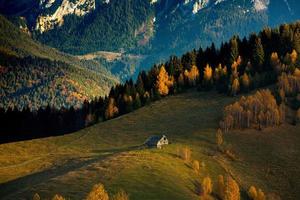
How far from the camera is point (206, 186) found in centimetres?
10994

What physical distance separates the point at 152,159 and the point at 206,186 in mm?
14795

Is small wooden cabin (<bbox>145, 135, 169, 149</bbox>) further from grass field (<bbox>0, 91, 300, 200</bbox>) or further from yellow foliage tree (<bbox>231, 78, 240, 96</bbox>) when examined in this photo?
yellow foliage tree (<bbox>231, 78, 240, 96</bbox>)

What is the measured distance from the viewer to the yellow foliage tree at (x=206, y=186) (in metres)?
108

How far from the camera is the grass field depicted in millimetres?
99750

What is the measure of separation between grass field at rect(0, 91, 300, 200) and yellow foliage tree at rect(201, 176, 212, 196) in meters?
2.48

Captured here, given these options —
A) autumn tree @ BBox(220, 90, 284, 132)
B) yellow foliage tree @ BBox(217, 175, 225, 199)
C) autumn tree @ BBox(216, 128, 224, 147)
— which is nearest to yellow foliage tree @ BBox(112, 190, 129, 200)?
yellow foliage tree @ BBox(217, 175, 225, 199)

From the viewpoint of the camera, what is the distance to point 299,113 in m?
164

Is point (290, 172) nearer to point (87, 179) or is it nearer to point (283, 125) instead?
point (283, 125)

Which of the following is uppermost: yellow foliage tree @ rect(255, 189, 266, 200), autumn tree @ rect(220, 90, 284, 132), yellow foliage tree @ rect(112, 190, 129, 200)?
autumn tree @ rect(220, 90, 284, 132)

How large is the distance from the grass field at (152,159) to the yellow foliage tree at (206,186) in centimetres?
248

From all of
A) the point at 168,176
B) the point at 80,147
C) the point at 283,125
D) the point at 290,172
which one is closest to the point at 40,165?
the point at 80,147

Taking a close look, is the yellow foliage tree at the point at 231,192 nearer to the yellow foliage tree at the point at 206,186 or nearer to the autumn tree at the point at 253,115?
the yellow foliage tree at the point at 206,186

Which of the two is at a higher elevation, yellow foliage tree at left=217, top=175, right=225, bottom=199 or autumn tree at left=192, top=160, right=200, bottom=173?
autumn tree at left=192, top=160, right=200, bottom=173

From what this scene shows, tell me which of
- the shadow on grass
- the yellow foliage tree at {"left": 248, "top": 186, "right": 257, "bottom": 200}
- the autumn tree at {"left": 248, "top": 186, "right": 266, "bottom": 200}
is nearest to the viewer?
the shadow on grass
